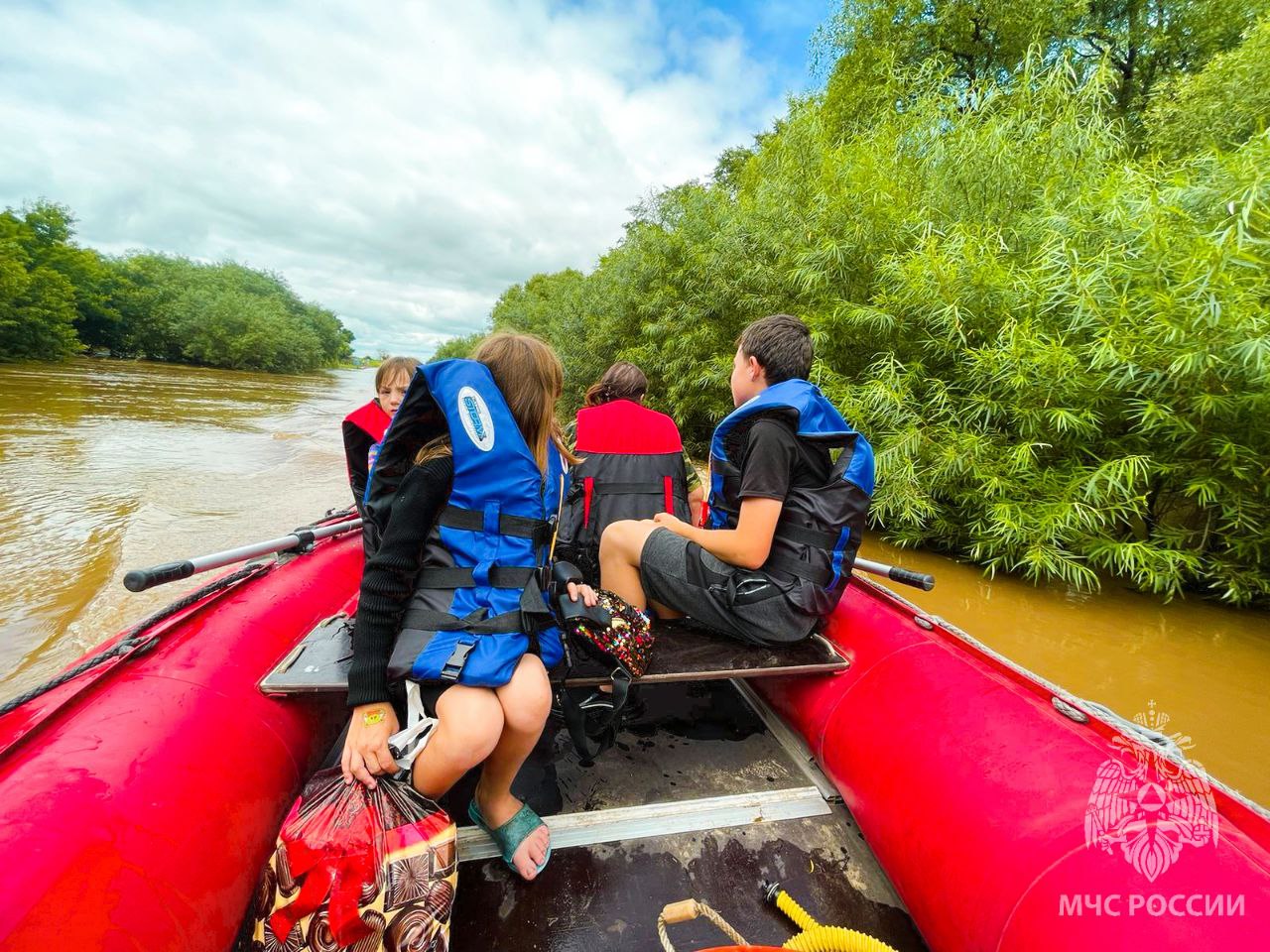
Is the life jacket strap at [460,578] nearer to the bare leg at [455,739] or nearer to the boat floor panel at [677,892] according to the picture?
the bare leg at [455,739]

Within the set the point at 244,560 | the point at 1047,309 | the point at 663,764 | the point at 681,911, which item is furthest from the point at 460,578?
the point at 1047,309

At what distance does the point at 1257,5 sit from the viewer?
9.39 meters

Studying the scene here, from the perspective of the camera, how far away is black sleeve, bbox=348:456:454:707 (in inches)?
47.9

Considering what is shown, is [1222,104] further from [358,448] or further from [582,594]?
[358,448]

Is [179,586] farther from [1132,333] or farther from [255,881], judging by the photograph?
[1132,333]

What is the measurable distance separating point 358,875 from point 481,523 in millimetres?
735

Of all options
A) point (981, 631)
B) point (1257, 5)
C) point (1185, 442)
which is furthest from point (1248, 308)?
point (1257, 5)

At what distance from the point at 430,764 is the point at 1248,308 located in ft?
16.7

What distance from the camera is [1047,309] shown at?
4.38 meters

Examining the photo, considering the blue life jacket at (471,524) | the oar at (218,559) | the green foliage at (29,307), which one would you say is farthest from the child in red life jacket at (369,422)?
the green foliage at (29,307)

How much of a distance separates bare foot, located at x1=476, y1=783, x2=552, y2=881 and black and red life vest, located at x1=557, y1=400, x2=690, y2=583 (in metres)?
1.23

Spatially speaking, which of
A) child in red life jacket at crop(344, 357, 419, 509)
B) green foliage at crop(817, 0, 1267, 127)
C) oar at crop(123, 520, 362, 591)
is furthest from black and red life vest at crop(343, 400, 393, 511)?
green foliage at crop(817, 0, 1267, 127)

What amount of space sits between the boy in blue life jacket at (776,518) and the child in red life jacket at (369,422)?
4.24 feet

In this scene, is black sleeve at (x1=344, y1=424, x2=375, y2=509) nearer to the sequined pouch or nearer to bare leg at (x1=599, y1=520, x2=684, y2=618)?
bare leg at (x1=599, y1=520, x2=684, y2=618)
